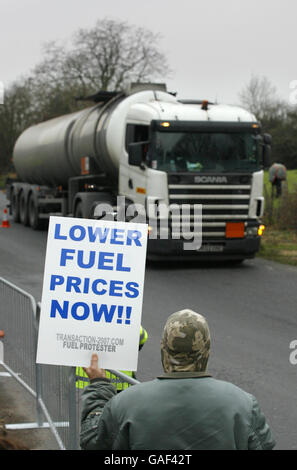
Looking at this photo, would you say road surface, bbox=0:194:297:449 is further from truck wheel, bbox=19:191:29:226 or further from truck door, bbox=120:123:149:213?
truck wheel, bbox=19:191:29:226

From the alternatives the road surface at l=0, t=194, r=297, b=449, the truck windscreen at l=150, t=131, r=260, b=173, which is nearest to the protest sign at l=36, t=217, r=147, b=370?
the road surface at l=0, t=194, r=297, b=449

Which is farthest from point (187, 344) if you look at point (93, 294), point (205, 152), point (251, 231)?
point (251, 231)

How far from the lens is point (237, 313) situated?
35.8 ft

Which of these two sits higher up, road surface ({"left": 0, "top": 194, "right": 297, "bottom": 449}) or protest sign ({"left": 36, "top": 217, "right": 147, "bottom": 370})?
Result: protest sign ({"left": 36, "top": 217, "right": 147, "bottom": 370})

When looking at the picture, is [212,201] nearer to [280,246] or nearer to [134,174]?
[134,174]

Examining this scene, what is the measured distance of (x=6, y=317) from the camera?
23.4ft

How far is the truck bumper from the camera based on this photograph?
14.9 metres

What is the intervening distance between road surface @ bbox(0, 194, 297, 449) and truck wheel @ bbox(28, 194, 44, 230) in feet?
14.8

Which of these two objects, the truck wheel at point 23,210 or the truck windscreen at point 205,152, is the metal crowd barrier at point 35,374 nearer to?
the truck windscreen at point 205,152

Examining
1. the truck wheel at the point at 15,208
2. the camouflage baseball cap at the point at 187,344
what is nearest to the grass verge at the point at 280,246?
the truck wheel at the point at 15,208

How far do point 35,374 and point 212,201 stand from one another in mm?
9523

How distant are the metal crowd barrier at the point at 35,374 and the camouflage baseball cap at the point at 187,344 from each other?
1.03 m

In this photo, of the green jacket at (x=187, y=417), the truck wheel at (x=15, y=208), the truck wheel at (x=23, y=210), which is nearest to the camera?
the green jacket at (x=187, y=417)

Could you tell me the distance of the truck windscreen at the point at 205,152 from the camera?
14977mm
